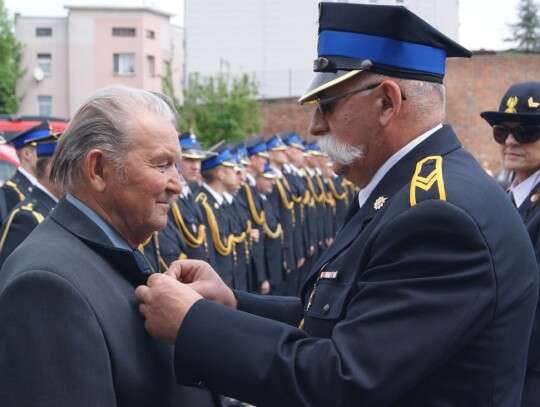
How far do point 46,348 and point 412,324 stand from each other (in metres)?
0.90

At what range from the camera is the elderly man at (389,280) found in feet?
7.04

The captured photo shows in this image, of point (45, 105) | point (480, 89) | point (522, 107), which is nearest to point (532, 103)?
point (522, 107)

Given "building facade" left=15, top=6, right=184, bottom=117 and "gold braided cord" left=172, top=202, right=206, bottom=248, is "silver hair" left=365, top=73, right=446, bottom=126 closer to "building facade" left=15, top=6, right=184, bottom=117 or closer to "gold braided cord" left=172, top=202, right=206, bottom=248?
"gold braided cord" left=172, top=202, right=206, bottom=248

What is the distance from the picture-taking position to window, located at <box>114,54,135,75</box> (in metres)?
50.7

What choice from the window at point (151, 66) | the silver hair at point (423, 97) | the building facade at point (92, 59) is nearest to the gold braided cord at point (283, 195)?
the silver hair at point (423, 97)

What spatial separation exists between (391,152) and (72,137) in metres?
0.94

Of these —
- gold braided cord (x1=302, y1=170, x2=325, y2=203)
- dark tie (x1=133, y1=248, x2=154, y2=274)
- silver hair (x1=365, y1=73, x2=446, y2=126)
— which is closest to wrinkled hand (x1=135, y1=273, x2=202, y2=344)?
dark tie (x1=133, y1=248, x2=154, y2=274)

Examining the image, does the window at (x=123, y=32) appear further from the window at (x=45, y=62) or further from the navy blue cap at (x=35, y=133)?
the navy blue cap at (x=35, y=133)

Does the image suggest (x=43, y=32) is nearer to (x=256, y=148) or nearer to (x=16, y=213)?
(x=256, y=148)

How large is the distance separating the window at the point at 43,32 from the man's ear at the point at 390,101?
53007 millimetres

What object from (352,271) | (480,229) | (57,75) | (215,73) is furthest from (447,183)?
(57,75)

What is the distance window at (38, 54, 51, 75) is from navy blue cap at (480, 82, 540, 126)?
50.4m

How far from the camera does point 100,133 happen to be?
94.2 inches

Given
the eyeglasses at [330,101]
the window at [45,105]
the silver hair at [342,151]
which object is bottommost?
the window at [45,105]
